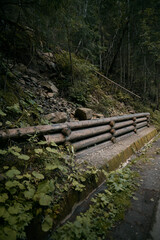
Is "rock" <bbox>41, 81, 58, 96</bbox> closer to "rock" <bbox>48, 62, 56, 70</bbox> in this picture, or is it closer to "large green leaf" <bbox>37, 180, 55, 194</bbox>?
"rock" <bbox>48, 62, 56, 70</bbox>

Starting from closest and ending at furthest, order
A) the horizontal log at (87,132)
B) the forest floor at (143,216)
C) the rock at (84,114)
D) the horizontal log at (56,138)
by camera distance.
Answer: the forest floor at (143,216) → the horizontal log at (56,138) → the horizontal log at (87,132) → the rock at (84,114)

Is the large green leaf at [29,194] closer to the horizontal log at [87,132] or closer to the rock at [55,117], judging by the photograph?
the horizontal log at [87,132]

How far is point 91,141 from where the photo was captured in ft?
9.46

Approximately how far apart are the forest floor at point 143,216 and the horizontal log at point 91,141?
3.76 feet

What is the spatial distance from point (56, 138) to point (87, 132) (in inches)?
33.9

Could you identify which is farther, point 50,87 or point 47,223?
point 50,87

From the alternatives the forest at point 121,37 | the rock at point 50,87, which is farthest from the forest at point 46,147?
the forest at point 121,37

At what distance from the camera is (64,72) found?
529cm

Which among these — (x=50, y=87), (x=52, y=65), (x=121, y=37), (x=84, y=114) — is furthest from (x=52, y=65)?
(x=121, y=37)

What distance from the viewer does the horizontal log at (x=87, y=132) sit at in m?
2.46

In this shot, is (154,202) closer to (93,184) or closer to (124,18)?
(93,184)

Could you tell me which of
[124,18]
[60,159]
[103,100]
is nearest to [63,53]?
[103,100]

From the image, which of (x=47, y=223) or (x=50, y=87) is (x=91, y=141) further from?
(x=50, y=87)

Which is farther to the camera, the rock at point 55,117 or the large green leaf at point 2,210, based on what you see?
the rock at point 55,117
